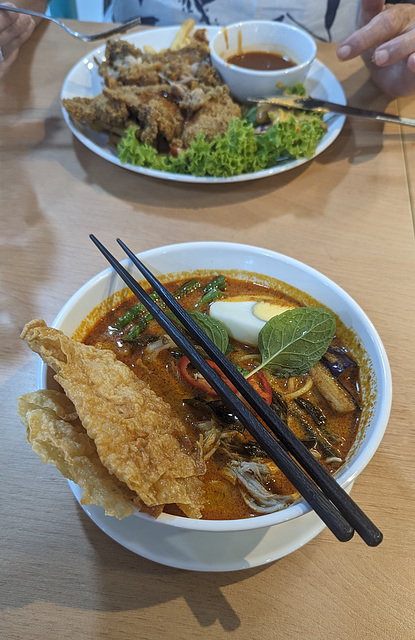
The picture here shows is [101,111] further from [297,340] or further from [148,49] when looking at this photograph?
[297,340]

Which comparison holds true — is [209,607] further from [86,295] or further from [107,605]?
[86,295]

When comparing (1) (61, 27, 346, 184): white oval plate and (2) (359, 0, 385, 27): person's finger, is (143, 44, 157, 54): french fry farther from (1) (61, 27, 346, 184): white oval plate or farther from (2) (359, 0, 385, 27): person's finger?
(2) (359, 0, 385, 27): person's finger

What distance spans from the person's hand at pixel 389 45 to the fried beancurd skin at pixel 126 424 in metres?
2.18

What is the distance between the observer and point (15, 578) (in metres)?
1.21

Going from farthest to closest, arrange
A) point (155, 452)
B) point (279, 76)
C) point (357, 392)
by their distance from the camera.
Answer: point (279, 76) → point (357, 392) → point (155, 452)

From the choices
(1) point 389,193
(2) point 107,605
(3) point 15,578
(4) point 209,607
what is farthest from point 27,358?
(1) point 389,193

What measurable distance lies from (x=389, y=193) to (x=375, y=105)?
0.82 metres

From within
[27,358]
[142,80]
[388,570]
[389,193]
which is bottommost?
[388,570]

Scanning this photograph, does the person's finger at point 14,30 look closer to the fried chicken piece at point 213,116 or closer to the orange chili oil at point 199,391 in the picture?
the fried chicken piece at point 213,116

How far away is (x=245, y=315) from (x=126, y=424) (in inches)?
23.3

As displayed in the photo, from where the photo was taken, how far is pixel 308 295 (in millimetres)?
1599

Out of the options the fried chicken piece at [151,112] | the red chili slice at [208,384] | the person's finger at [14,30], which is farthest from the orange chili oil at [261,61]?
the red chili slice at [208,384]

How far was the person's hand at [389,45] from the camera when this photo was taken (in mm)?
2328

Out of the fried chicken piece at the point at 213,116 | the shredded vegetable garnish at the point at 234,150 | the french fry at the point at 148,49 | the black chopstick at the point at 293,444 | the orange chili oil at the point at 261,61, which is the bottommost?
the black chopstick at the point at 293,444
